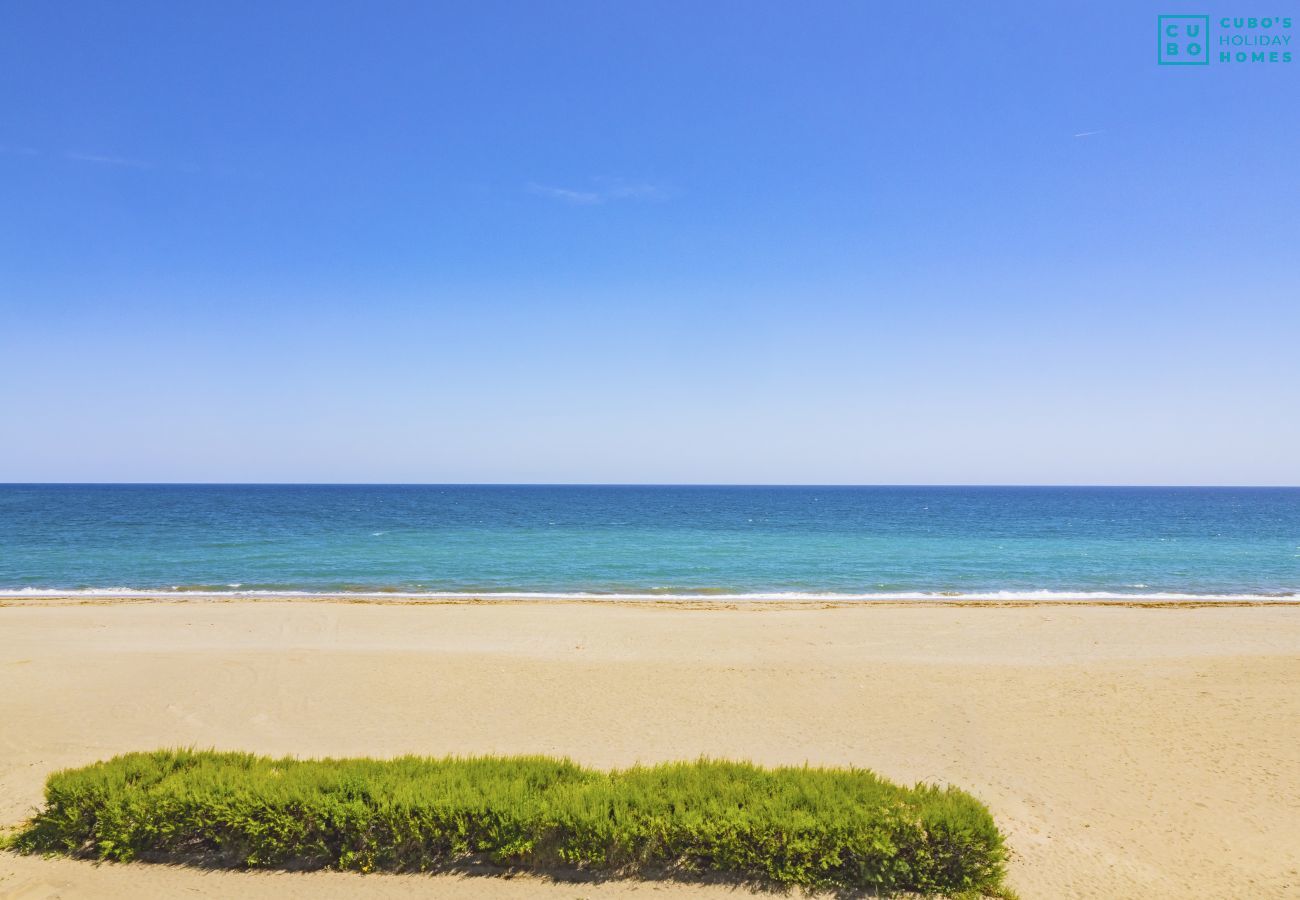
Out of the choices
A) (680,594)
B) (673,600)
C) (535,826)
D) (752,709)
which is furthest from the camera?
(680,594)

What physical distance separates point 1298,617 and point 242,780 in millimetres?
27973

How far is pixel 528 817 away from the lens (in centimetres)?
630

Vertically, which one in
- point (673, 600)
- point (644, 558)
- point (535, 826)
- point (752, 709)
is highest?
point (535, 826)

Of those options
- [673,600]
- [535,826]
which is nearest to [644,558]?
[673,600]

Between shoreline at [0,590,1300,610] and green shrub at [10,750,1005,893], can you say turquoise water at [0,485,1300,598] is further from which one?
green shrub at [10,750,1005,893]

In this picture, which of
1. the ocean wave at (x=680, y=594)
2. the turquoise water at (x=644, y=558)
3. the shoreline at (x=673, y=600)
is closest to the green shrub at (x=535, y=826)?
the shoreline at (x=673, y=600)

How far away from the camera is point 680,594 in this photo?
89.5ft

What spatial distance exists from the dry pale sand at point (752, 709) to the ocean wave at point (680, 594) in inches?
187

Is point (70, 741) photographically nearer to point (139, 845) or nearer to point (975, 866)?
point (139, 845)

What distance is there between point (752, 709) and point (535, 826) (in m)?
6.60

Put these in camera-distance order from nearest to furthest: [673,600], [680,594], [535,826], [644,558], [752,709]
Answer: [535,826] < [752,709] < [673,600] < [680,594] < [644,558]

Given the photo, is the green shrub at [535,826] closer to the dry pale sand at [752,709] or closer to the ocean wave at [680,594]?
the dry pale sand at [752,709]

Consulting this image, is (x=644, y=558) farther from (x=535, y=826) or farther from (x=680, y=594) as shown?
(x=535, y=826)

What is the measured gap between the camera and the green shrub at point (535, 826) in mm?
6090
